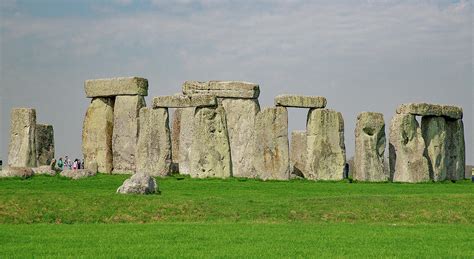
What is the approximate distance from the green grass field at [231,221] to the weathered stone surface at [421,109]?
657cm

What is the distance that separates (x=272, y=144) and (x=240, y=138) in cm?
369

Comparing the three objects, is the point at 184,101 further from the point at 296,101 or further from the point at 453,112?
the point at 453,112

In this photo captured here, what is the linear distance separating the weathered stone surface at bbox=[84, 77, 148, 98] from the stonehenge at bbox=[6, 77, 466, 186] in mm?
39

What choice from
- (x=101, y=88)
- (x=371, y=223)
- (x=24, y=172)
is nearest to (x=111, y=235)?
(x=371, y=223)

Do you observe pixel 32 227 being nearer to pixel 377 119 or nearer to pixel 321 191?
pixel 321 191

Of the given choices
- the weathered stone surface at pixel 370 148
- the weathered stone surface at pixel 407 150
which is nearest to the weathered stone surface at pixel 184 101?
the weathered stone surface at pixel 370 148

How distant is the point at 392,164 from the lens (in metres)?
39.3

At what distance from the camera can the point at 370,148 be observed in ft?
125

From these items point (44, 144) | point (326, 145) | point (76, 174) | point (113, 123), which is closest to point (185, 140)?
point (113, 123)

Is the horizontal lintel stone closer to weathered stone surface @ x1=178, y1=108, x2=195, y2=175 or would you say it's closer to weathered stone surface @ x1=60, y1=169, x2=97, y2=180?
weathered stone surface @ x1=178, y1=108, x2=195, y2=175

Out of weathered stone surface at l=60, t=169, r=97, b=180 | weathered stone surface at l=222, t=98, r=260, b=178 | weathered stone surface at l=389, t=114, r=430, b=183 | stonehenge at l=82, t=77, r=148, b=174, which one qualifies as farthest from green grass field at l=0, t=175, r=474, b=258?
weathered stone surface at l=222, t=98, r=260, b=178

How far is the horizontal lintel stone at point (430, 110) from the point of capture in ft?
127

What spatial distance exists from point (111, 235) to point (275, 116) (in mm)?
17810

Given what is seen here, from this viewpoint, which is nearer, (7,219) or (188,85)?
(7,219)
